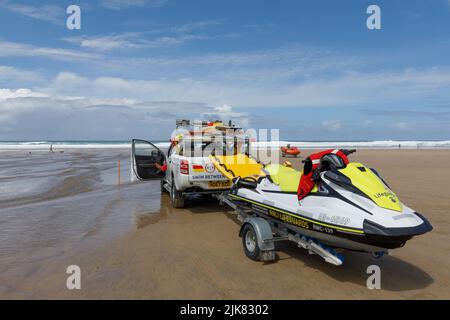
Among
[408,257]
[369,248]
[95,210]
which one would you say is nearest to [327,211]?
[369,248]

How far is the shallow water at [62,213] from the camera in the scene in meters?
5.86

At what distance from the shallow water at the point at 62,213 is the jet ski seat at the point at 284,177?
351 centimetres

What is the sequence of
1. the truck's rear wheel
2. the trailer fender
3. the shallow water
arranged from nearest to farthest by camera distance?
the trailer fender < the shallow water < the truck's rear wheel

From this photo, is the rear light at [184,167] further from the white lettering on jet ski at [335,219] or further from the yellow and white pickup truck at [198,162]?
the white lettering on jet ski at [335,219]

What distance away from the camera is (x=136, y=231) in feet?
22.4

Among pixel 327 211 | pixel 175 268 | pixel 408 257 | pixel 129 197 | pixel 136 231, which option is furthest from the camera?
pixel 129 197

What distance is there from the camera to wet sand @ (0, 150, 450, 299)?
411 cm

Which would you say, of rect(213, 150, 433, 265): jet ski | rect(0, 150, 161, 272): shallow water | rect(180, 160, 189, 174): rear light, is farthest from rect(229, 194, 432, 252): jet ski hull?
rect(0, 150, 161, 272): shallow water

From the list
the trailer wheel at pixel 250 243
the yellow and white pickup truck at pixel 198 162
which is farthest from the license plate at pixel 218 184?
the trailer wheel at pixel 250 243

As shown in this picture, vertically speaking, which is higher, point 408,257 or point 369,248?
point 369,248

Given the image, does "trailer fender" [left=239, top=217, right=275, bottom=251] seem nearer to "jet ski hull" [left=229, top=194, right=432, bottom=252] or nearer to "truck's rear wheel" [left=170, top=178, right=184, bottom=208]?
"jet ski hull" [left=229, top=194, right=432, bottom=252]

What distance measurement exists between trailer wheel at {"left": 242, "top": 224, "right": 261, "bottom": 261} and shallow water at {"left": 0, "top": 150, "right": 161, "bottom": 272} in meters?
2.90

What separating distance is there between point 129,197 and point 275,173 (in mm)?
6499
